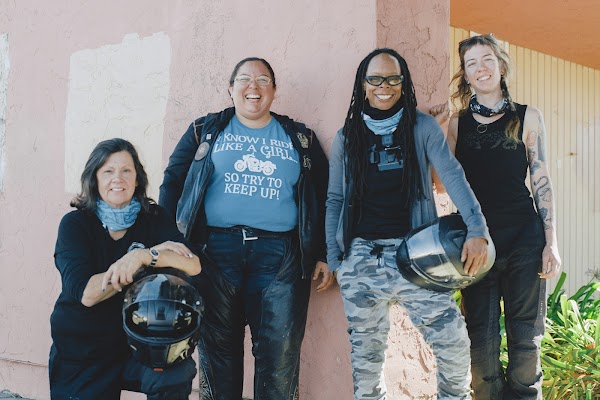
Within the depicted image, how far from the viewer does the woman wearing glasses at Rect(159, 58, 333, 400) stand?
3.85m

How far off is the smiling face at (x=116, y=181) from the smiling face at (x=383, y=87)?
1.15 metres

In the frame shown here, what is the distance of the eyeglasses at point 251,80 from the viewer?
3.95 metres

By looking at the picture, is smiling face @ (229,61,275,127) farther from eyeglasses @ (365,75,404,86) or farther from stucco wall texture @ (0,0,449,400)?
eyeglasses @ (365,75,404,86)

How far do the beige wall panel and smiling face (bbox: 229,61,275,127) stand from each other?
13.9 feet

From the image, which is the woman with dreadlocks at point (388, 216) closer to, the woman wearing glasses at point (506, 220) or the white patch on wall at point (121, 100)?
the woman wearing glasses at point (506, 220)

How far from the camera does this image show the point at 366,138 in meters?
3.63

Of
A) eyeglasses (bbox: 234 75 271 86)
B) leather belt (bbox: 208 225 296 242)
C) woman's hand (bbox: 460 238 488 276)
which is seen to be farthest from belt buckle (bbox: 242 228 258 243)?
woman's hand (bbox: 460 238 488 276)

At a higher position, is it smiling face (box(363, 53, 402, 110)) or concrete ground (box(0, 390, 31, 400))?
smiling face (box(363, 53, 402, 110))

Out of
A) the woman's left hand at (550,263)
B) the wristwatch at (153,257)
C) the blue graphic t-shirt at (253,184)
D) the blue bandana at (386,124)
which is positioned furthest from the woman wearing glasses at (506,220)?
the wristwatch at (153,257)

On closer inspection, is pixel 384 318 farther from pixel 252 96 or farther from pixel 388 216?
pixel 252 96

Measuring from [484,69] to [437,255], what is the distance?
1.01 metres

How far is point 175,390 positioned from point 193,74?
7.84 ft

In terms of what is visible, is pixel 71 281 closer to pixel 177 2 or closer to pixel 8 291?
pixel 177 2

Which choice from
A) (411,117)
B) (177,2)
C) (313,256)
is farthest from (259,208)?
(177,2)
